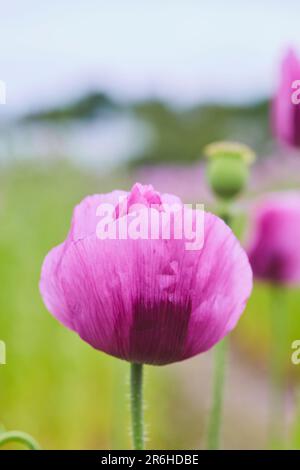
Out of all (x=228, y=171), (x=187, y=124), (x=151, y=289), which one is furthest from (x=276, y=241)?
(x=187, y=124)

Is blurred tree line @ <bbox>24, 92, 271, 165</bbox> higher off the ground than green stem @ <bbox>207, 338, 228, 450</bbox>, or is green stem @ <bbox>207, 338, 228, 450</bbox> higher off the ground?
blurred tree line @ <bbox>24, 92, 271, 165</bbox>

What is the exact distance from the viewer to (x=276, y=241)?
648 millimetres

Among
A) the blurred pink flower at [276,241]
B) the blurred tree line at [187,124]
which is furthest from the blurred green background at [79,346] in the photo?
the blurred tree line at [187,124]

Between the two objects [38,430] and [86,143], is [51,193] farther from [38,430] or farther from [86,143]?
[38,430]

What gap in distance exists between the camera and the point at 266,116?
6.96 meters

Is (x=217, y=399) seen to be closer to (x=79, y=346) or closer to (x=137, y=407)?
(x=137, y=407)

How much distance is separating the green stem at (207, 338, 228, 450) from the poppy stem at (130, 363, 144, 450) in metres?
0.11

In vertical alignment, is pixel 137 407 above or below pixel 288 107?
below

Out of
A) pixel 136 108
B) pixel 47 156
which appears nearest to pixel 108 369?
pixel 47 156

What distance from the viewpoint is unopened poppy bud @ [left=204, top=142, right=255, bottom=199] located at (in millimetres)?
547

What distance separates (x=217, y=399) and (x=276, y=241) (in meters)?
0.22

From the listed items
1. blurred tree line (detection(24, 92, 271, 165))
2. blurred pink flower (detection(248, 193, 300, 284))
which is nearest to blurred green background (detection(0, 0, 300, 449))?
blurred pink flower (detection(248, 193, 300, 284))

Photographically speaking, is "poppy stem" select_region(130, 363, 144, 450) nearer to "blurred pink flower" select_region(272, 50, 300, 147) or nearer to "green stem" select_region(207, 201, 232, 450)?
"green stem" select_region(207, 201, 232, 450)
